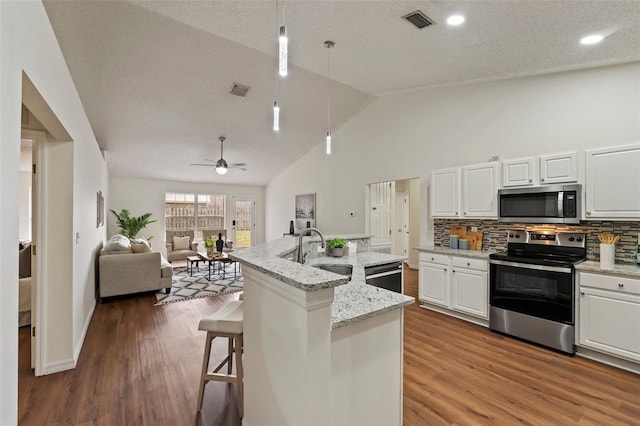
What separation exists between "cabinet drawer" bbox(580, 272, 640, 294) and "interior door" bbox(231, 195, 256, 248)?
8.39 metres

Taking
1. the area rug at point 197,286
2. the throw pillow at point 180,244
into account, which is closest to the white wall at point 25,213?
the throw pillow at point 180,244

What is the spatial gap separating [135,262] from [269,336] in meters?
3.98

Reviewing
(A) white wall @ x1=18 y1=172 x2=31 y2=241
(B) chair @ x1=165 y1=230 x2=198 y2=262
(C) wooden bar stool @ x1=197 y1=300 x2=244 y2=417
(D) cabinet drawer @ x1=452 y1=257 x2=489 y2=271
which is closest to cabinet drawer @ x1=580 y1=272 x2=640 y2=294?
(D) cabinet drawer @ x1=452 y1=257 x2=489 y2=271

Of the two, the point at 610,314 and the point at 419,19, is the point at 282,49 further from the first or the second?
the point at 610,314

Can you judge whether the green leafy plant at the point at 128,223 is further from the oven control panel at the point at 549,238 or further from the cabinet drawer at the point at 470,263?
the oven control panel at the point at 549,238

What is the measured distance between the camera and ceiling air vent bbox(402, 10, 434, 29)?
2.38m

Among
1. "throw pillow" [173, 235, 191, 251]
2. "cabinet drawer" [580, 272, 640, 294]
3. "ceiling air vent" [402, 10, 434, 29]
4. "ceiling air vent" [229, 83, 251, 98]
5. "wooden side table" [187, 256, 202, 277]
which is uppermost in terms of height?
"ceiling air vent" [229, 83, 251, 98]

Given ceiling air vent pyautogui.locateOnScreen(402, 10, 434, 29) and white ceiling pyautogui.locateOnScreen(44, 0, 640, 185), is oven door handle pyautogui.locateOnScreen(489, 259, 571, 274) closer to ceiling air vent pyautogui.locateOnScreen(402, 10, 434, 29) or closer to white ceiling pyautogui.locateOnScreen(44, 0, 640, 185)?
white ceiling pyautogui.locateOnScreen(44, 0, 640, 185)

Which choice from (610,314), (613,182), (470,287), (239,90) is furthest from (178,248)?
(613,182)

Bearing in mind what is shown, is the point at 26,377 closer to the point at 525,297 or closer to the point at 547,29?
the point at 525,297

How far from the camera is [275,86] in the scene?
15.1ft

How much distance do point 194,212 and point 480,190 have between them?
7901 millimetres

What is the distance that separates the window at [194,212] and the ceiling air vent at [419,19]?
8.05m

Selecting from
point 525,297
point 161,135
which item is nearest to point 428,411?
point 525,297
